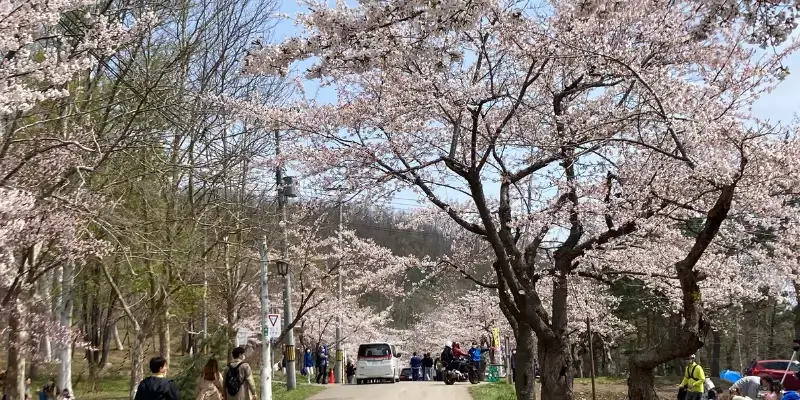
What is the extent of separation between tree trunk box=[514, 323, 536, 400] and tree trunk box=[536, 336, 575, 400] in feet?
5.59

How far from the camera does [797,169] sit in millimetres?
8758

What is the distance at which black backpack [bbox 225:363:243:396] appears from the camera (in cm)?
920

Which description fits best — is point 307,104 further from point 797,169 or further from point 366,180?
point 797,169

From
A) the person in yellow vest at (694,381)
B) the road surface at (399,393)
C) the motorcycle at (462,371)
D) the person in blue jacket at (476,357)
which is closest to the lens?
the person in yellow vest at (694,381)

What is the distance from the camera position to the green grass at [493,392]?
1762cm

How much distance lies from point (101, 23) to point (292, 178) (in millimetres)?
6256

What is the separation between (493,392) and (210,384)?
1211 centimetres

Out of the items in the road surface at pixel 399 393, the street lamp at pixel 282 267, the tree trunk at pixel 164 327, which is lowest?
the road surface at pixel 399 393

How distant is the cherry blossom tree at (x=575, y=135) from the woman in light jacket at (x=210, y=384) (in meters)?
3.82

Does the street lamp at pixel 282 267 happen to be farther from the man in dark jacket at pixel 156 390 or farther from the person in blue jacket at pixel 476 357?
the man in dark jacket at pixel 156 390

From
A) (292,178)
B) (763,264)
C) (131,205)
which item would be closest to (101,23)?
(292,178)

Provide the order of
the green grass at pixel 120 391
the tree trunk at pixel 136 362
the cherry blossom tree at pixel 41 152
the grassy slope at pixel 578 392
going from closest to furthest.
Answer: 1. the cherry blossom tree at pixel 41 152
2. the tree trunk at pixel 136 362
3. the grassy slope at pixel 578 392
4. the green grass at pixel 120 391

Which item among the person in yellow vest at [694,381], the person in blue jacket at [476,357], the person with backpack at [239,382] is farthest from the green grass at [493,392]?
the person with backpack at [239,382]

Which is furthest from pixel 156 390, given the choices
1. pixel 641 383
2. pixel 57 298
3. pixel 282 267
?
pixel 57 298
